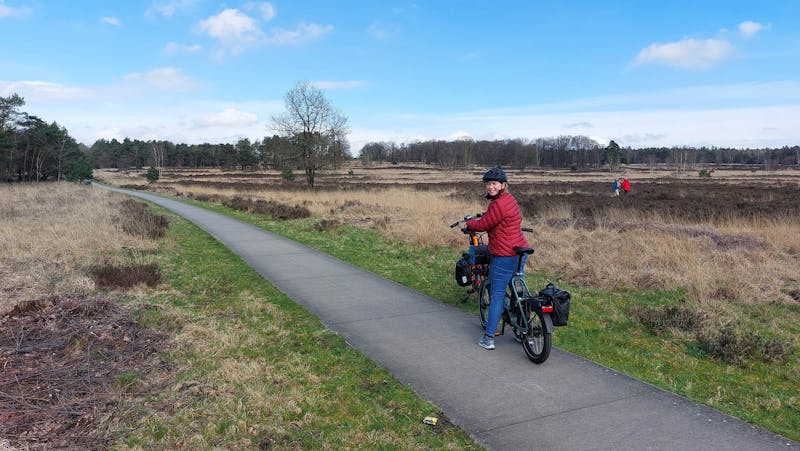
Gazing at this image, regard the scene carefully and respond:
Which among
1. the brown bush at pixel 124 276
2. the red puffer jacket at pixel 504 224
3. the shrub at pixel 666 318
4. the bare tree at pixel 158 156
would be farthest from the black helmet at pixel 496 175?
the bare tree at pixel 158 156

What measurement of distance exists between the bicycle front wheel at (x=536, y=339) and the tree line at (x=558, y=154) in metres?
103

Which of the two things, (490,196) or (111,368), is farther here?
(490,196)

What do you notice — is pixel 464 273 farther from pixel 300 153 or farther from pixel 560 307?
pixel 300 153

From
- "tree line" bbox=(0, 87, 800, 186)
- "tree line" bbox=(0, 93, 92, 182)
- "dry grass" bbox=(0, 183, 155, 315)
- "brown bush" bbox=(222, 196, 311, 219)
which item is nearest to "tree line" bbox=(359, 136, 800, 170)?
"tree line" bbox=(0, 87, 800, 186)

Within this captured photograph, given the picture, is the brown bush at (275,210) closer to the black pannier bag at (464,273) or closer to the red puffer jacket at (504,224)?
the black pannier bag at (464,273)

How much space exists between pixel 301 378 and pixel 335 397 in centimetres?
53

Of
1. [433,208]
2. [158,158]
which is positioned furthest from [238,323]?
[158,158]

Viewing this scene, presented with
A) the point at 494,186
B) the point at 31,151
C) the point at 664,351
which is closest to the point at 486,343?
the point at 494,186

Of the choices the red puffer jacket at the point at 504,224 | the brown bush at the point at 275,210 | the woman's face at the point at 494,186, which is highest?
the woman's face at the point at 494,186

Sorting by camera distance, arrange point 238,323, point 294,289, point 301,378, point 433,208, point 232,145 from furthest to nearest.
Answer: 1. point 232,145
2. point 433,208
3. point 294,289
4. point 238,323
5. point 301,378

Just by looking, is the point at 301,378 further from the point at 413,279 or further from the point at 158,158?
the point at 158,158

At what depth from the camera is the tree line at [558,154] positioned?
123 m

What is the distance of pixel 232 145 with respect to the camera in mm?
118562

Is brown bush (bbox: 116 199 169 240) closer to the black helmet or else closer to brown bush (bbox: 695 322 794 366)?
the black helmet
